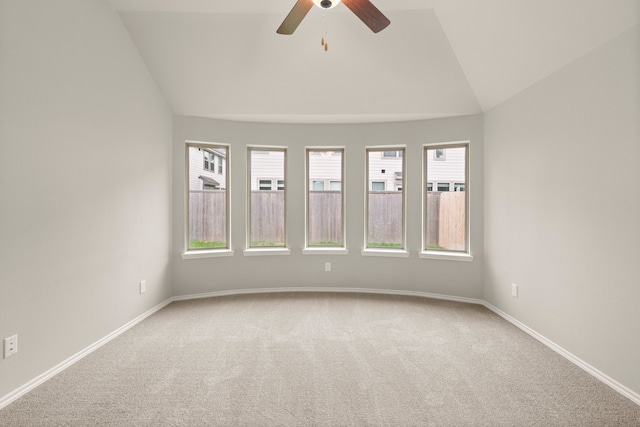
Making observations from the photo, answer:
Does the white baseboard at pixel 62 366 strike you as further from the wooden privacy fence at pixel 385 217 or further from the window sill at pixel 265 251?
the wooden privacy fence at pixel 385 217

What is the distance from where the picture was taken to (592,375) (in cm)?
217

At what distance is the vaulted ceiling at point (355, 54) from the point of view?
95.9 inches

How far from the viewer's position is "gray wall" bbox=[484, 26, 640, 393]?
1.96 m

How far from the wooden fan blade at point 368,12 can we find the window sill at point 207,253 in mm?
3207

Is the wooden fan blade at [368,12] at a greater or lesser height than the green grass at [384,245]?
greater

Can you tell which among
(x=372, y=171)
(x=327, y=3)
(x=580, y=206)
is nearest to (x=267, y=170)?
(x=372, y=171)

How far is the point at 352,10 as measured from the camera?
6.40ft

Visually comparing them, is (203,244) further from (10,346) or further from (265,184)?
(10,346)

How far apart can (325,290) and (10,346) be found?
10.4 ft

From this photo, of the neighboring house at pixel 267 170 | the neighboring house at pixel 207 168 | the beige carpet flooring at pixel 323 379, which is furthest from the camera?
the neighboring house at pixel 267 170

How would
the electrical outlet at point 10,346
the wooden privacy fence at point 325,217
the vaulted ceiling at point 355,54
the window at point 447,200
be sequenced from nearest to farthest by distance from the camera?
the electrical outlet at point 10,346 < the vaulted ceiling at point 355,54 < the window at point 447,200 < the wooden privacy fence at point 325,217

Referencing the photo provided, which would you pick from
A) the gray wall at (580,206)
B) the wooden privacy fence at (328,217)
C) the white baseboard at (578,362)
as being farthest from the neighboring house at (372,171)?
the white baseboard at (578,362)

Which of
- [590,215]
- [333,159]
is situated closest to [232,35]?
[333,159]

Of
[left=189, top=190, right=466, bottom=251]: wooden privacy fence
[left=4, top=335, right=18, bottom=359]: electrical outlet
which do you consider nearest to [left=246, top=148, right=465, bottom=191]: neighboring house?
[left=189, top=190, right=466, bottom=251]: wooden privacy fence
